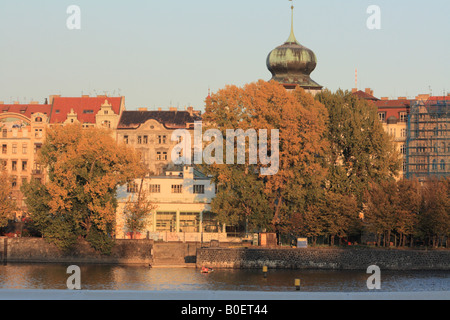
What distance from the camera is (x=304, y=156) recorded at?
8938 centimetres

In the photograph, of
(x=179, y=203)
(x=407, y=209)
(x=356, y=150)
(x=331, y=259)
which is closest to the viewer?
(x=331, y=259)

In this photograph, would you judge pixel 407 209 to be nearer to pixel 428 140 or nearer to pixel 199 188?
pixel 199 188

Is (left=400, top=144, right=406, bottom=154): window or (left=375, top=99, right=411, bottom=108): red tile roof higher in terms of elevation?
(left=375, top=99, right=411, bottom=108): red tile roof

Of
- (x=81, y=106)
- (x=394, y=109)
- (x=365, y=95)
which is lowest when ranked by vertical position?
(x=394, y=109)

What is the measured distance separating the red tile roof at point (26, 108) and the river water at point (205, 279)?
4765 cm

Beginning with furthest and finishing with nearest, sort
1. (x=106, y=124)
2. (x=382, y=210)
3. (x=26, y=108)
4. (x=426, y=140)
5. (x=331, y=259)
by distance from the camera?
1. (x=26, y=108)
2. (x=106, y=124)
3. (x=426, y=140)
4. (x=382, y=210)
5. (x=331, y=259)

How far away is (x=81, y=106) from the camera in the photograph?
129750 millimetres

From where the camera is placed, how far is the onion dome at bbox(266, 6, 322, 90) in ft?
392

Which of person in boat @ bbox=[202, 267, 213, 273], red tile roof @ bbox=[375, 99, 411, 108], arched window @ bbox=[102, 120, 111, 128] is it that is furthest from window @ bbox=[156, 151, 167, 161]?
person in boat @ bbox=[202, 267, 213, 273]

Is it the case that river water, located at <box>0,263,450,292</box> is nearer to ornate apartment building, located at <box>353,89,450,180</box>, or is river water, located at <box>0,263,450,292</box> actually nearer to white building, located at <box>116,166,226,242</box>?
white building, located at <box>116,166,226,242</box>

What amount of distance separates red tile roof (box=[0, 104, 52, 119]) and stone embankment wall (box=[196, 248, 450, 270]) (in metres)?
53.0

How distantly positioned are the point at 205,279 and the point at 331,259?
14.8 meters

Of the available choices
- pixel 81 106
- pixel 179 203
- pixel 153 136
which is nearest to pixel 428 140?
pixel 179 203

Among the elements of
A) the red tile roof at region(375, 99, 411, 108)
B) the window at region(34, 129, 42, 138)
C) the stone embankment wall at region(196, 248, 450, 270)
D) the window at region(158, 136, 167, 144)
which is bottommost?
the stone embankment wall at region(196, 248, 450, 270)
